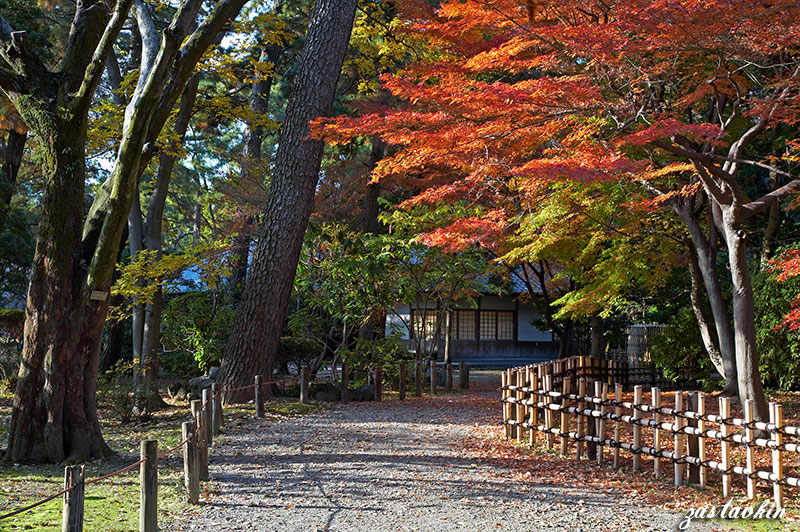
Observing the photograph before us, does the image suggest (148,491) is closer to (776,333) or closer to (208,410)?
(208,410)

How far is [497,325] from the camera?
27812 millimetres

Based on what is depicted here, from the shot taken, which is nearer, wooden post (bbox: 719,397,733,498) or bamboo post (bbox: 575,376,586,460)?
wooden post (bbox: 719,397,733,498)

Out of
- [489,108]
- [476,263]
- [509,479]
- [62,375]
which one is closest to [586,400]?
[509,479]

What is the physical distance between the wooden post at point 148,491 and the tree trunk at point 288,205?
289 inches

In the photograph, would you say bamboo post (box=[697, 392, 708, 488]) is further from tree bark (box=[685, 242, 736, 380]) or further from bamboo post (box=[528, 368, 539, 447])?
tree bark (box=[685, 242, 736, 380])

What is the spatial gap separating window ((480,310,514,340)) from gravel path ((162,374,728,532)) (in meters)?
18.2

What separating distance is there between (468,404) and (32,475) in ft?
29.6

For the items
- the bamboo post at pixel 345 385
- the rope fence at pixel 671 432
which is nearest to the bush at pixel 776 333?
the rope fence at pixel 671 432

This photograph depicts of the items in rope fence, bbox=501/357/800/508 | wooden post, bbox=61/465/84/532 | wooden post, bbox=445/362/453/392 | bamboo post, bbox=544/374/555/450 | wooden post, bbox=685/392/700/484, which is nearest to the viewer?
wooden post, bbox=61/465/84/532

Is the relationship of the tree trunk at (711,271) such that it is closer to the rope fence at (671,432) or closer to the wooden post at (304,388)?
the rope fence at (671,432)

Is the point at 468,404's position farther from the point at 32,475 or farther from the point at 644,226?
the point at 32,475

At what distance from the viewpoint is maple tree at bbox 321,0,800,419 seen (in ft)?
26.1

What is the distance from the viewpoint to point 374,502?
6062mm

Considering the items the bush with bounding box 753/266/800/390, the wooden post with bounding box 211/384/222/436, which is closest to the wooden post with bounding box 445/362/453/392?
the bush with bounding box 753/266/800/390
